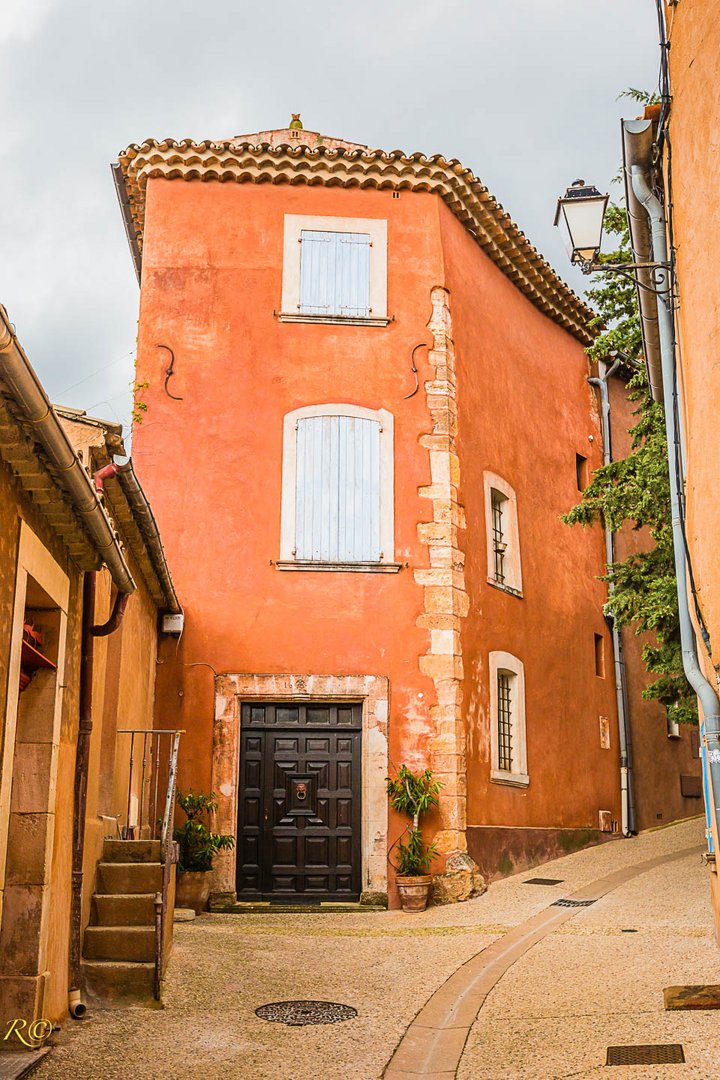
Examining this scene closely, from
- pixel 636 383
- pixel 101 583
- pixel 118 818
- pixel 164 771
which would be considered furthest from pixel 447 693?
pixel 101 583

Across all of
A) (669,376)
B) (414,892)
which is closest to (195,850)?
(414,892)

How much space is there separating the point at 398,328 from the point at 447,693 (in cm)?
465

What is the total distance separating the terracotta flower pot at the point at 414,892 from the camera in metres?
12.0

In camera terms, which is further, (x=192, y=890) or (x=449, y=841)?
(x=449, y=841)

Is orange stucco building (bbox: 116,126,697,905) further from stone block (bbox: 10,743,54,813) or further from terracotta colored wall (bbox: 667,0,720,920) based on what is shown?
stone block (bbox: 10,743,54,813)

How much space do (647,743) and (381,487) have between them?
720cm

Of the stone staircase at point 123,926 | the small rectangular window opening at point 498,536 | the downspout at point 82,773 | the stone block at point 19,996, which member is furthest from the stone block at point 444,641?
the stone block at point 19,996

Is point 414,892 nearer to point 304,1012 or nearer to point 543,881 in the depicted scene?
point 543,881

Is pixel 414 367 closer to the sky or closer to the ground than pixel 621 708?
closer to the sky

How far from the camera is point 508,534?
15023 mm

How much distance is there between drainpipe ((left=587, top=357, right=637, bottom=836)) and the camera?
55.1 feet

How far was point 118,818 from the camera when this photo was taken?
907 centimetres

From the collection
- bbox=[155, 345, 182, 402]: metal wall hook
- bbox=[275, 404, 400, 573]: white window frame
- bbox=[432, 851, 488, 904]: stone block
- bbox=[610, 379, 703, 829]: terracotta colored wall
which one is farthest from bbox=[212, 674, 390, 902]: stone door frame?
bbox=[610, 379, 703, 829]: terracotta colored wall

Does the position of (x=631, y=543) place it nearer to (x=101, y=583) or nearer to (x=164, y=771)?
(x=164, y=771)
